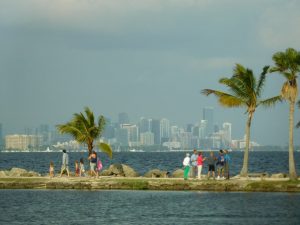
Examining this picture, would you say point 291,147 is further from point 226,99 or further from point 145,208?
point 145,208

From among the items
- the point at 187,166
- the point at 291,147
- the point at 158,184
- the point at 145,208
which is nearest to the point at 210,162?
the point at 187,166

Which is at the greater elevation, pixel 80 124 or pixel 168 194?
pixel 80 124

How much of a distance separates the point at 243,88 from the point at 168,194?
10.7 metres

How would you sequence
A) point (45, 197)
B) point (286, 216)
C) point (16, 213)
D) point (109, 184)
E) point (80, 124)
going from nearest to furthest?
point (286, 216) < point (16, 213) < point (45, 197) < point (109, 184) < point (80, 124)

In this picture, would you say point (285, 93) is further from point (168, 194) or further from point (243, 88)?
point (168, 194)

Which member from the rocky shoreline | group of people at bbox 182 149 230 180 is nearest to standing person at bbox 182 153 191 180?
group of people at bbox 182 149 230 180

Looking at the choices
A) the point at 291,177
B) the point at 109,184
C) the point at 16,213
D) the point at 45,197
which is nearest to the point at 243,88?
the point at 291,177

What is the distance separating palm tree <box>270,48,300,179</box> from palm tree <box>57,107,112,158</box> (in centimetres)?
1684

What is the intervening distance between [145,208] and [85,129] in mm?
19204

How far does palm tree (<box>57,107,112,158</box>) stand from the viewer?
60.9 meters

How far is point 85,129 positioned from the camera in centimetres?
6081

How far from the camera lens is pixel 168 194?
50250 millimetres

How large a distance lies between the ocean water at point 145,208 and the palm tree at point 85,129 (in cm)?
883

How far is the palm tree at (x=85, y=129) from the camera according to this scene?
60906 mm
